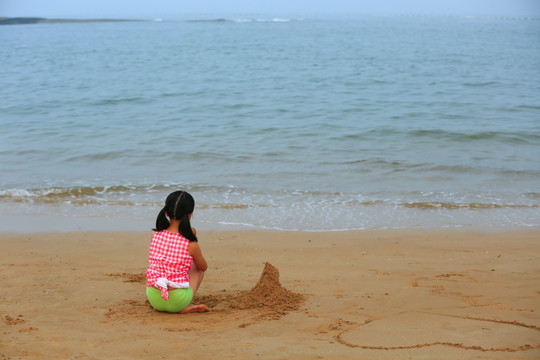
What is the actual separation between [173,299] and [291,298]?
88cm

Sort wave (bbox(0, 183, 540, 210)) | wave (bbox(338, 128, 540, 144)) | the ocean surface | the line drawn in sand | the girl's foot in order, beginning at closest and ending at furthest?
the line drawn in sand → the girl's foot → the ocean surface → wave (bbox(0, 183, 540, 210)) → wave (bbox(338, 128, 540, 144))

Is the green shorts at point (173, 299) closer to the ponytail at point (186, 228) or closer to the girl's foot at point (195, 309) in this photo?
the girl's foot at point (195, 309)

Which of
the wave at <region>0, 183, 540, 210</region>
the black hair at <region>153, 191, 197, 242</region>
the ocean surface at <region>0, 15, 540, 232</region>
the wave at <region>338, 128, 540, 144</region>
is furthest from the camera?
the wave at <region>338, 128, 540, 144</region>

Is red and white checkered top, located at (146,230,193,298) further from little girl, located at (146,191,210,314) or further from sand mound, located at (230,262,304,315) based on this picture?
sand mound, located at (230,262,304,315)

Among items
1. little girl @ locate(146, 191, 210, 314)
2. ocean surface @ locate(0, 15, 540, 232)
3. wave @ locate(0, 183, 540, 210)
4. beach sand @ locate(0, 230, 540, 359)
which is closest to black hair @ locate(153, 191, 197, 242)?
little girl @ locate(146, 191, 210, 314)

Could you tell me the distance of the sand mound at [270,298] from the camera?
4.02 meters

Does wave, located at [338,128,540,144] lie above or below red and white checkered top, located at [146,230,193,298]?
below

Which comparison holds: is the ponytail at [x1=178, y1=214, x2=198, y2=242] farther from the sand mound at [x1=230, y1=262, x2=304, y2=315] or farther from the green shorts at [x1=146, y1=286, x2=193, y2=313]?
the sand mound at [x1=230, y1=262, x2=304, y2=315]

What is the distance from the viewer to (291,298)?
418cm

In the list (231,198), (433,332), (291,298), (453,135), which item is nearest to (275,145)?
(231,198)

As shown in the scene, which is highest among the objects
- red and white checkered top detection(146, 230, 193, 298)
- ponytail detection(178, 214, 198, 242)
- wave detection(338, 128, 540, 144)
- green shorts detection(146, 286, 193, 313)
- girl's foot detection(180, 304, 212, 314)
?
ponytail detection(178, 214, 198, 242)

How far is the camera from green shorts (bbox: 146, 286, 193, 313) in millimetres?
3936

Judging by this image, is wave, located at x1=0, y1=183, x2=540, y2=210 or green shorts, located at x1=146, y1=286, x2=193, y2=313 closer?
green shorts, located at x1=146, y1=286, x2=193, y2=313

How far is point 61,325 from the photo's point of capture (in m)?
3.76
